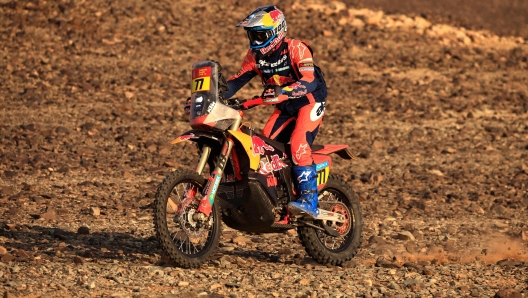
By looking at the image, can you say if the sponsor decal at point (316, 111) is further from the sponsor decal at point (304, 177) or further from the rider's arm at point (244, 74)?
the rider's arm at point (244, 74)

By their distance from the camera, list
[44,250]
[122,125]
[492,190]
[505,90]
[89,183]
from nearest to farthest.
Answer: [44,250] < [89,183] < [492,190] < [122,125] < [505,90]

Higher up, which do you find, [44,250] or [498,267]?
[498,267]

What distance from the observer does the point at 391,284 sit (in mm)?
8750

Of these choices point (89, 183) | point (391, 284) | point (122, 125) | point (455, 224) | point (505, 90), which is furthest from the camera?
point (505, 90)

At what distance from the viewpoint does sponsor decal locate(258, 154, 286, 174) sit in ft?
29.8

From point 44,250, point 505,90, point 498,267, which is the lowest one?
point 44,250

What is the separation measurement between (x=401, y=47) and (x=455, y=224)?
12266 mm

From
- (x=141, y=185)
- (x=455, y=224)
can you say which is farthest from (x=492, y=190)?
(x=141, y=185)

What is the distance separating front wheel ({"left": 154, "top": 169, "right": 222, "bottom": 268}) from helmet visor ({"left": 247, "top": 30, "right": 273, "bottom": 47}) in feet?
5.13

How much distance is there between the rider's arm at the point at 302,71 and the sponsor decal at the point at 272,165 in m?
0.70

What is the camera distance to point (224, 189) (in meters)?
8.98

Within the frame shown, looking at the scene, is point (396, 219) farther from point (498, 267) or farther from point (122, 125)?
point (122, 125)

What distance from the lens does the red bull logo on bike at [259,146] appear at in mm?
8906

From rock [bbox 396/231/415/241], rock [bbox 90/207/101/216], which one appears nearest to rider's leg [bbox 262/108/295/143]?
rock [bbox 396/231/415/241]
